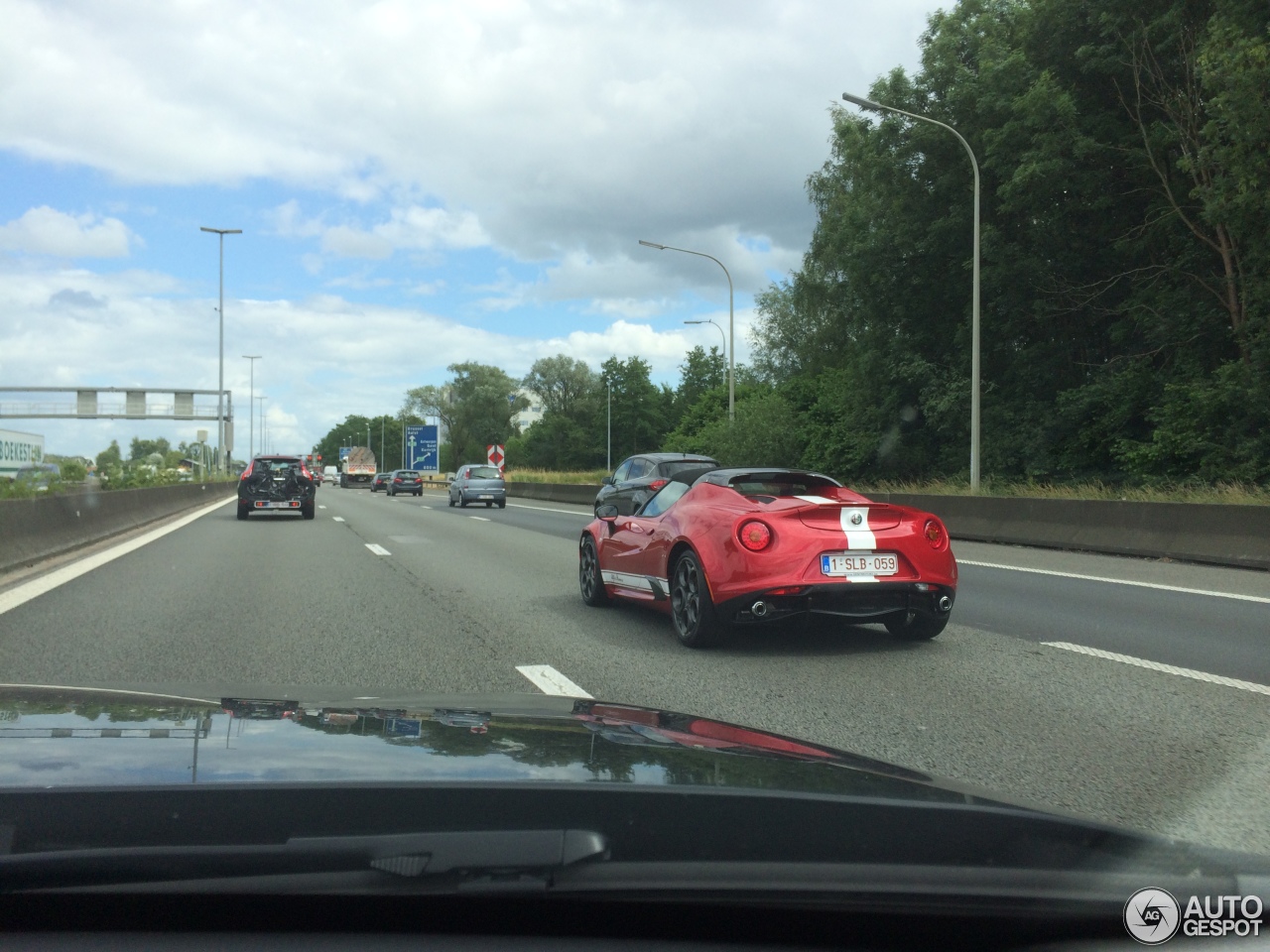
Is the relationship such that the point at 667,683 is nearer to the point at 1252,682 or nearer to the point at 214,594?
the point at 1252,682

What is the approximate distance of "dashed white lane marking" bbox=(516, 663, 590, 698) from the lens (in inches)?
243

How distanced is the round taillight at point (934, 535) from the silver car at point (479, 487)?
31.0 metres

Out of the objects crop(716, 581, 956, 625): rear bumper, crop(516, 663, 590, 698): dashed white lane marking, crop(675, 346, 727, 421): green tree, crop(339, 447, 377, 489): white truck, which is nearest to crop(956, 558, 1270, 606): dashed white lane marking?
crop(716, 581, 956, 625): rear bumper

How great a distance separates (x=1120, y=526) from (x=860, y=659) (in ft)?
33.3

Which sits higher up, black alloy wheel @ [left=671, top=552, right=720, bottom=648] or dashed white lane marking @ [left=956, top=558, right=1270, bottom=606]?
black alloy wheel @ [left=671, top=552, right=720, bottom=648]

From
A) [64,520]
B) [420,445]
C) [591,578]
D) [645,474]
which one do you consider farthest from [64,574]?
[420,445]

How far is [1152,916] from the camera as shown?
198 centimetres

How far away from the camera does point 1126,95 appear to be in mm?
34188

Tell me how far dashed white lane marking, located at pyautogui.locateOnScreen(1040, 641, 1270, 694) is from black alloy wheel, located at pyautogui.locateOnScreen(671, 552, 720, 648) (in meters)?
2.37

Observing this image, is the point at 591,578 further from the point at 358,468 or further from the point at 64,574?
the point at 358,468

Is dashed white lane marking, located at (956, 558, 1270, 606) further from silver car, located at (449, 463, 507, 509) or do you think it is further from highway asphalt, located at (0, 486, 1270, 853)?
silver car, located at (449, 463, 507, 509)

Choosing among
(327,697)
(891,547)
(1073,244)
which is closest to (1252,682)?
(891,547)

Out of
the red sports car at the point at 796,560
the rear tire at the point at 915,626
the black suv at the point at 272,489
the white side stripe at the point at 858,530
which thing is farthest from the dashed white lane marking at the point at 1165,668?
the black suv at the point at 272,489

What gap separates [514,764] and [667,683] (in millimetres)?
4040
